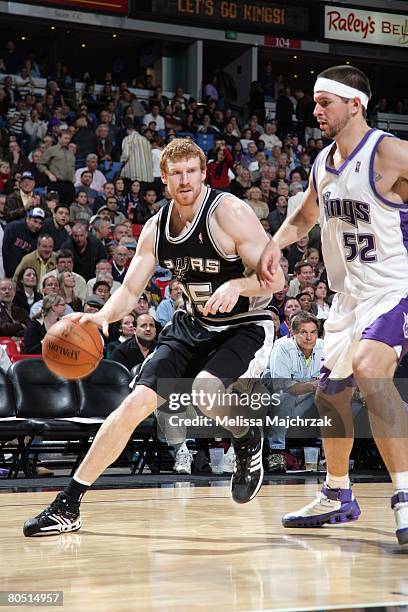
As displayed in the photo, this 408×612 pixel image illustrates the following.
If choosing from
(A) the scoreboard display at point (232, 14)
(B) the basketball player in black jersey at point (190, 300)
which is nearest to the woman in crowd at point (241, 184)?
(A) the scoreboard display at point (232, 14)

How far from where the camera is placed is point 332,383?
4.76 m

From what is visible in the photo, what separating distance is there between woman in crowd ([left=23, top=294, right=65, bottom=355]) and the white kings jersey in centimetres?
481

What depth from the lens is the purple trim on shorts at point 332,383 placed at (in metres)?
4.74

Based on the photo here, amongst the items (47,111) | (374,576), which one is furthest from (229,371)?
(47,111)

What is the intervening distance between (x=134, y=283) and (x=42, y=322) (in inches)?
176

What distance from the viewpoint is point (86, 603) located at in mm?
3133

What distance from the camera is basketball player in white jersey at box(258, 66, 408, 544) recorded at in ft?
13.8

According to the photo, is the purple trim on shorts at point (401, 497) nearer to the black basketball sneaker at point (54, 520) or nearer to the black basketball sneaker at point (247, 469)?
the black basketball sneaker at point (247, 469)

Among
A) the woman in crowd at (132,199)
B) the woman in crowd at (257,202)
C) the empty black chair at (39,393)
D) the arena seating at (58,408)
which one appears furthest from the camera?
the woman in crowd at (132,199)

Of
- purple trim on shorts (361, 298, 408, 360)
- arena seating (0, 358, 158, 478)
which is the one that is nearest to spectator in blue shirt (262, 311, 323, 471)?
arena seating (0, 358, 158, 478)

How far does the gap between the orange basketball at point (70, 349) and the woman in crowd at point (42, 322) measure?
4.49m

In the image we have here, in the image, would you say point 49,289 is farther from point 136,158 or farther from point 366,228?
point 136,158

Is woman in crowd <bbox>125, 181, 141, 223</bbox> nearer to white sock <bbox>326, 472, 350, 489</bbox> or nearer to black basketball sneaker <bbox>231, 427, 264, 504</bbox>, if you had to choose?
black basketball sneaker <bbox>231, 427, 264, 504</bbox>

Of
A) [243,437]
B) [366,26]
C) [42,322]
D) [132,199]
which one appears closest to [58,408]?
[42,322]
